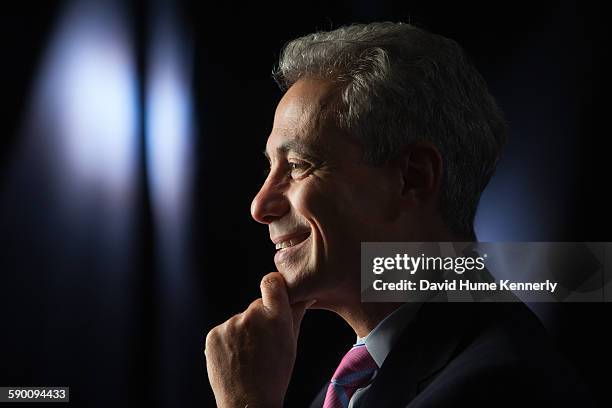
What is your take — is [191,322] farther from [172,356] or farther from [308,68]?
[308,68]

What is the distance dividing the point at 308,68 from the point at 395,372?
0.65 meters

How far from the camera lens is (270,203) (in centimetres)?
159

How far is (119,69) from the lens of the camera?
2361mm

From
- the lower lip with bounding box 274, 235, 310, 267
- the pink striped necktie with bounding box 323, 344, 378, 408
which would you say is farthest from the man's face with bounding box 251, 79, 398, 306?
the pink striped necktie with bounding box 323, 344, 378, 408

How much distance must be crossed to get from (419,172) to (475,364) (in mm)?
426

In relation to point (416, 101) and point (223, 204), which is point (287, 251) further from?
point (223, 204)

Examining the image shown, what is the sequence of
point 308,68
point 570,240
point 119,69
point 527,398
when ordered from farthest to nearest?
point 119,69 < point 570,240 < point 308,68 < point 527,398

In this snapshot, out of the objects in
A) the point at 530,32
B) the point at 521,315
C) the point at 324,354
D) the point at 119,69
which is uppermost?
the point at 119,69

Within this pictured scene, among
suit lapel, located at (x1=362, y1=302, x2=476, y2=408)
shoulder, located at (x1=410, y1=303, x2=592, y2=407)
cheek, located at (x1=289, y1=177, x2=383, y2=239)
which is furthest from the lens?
cheek, located at (x1=289, y1=177, x2=383, y2=239)

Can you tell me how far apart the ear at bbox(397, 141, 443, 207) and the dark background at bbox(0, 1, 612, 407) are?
2.09ft

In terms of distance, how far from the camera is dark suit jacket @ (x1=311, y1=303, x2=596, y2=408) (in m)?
1.25

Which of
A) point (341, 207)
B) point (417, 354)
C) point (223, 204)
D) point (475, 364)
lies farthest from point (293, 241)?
point (223, 204)

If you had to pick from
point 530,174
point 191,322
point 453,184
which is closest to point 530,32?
point 530,174

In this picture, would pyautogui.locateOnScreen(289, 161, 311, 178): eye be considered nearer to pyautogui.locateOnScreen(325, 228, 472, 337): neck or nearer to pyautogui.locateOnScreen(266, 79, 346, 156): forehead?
pyautogui.locateOnScreen(266, 79, 346, 156): forehead
